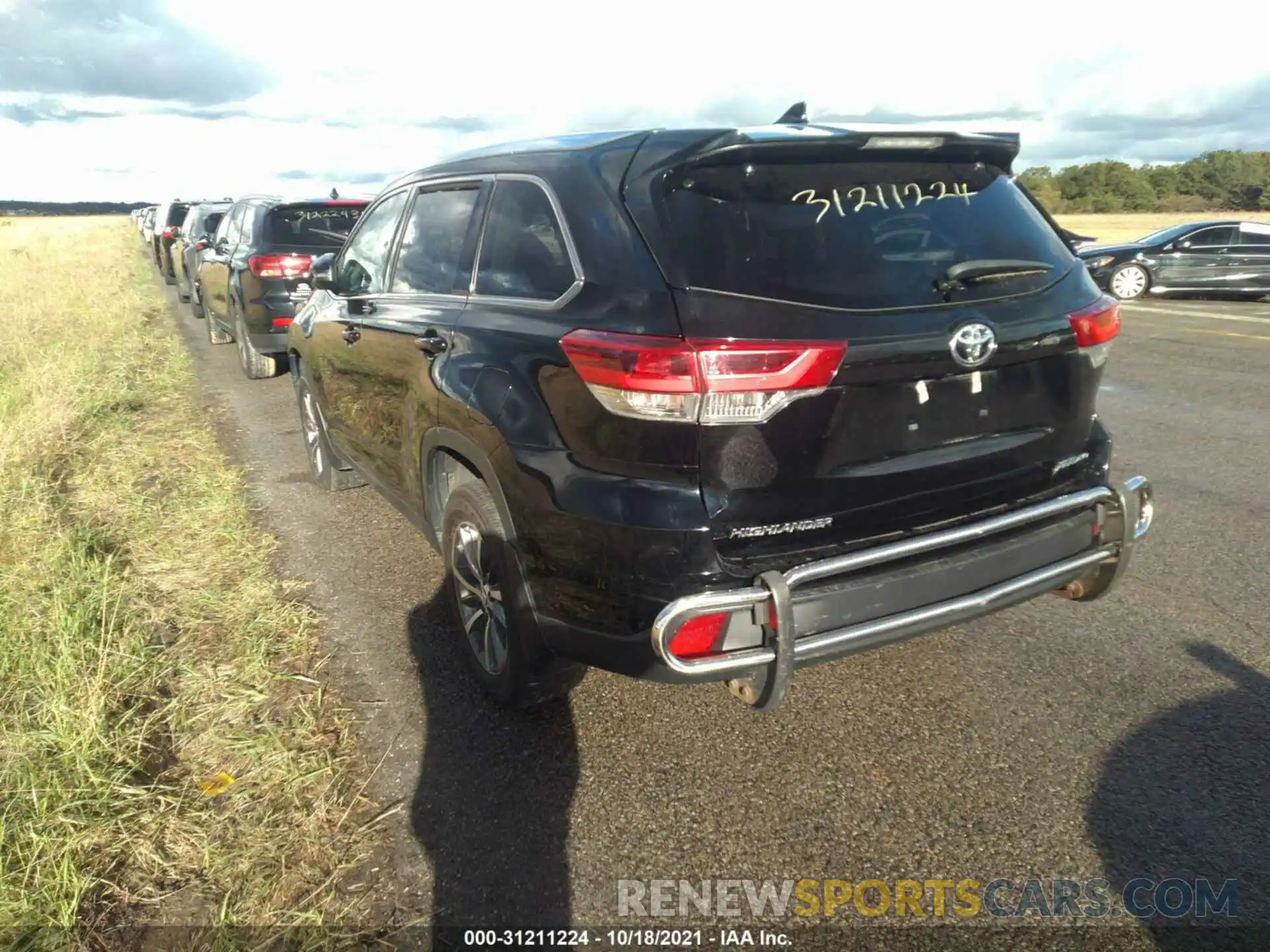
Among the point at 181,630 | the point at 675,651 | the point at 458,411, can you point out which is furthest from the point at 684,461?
the point at 181,630

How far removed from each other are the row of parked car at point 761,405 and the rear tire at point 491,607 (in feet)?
0.04

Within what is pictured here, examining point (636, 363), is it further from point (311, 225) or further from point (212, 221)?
point (212, 221)

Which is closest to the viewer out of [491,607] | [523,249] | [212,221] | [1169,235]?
[523,249]

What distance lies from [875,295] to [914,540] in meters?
0.70

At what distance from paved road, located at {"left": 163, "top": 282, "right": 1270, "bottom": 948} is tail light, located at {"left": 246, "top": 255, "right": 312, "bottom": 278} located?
5.25 metres

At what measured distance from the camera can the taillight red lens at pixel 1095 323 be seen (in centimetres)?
304

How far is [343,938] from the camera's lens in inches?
94.7

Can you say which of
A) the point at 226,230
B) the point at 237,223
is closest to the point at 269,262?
the point at 237,223

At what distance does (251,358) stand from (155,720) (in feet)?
23.8

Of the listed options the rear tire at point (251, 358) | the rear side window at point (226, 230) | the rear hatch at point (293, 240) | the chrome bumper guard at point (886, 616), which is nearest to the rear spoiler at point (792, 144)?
the chrome bumper guard at point (886, 616)

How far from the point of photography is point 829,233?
2738 mm

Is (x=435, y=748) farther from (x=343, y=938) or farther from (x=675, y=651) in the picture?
(x=675, y=651)

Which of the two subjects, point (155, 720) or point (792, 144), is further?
point (155, 720)
